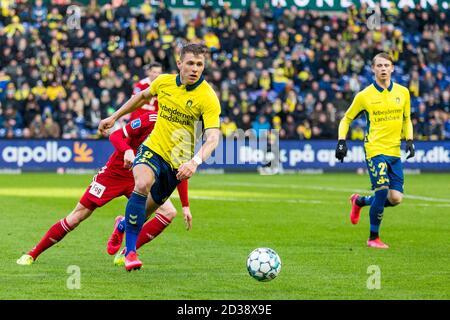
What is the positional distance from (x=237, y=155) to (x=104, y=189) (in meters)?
20.5

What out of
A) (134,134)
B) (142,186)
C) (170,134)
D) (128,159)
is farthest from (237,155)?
(142,186)

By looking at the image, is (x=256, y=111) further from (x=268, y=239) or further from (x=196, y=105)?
(x=196, y=105)

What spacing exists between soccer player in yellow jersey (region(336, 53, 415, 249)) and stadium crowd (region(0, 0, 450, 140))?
17671 mm

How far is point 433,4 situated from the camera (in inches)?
1527

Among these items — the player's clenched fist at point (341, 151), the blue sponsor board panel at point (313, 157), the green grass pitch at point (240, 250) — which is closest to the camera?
the green grass pitch at point (240, 250)

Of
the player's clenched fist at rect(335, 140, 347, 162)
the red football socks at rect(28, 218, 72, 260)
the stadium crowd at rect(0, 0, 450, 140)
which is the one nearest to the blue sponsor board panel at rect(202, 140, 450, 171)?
the stadium crowd at rect(0, 0, 450, 140)

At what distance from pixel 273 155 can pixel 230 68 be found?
4.04 meters

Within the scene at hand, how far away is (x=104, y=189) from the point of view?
35.4ft

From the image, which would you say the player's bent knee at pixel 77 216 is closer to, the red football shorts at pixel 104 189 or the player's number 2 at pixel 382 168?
the red football shorts at pixel 104 189

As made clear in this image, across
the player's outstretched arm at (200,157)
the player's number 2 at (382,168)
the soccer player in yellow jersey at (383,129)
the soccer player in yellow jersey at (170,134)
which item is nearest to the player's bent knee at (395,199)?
the soccer player in yellow jersey at (383,129)

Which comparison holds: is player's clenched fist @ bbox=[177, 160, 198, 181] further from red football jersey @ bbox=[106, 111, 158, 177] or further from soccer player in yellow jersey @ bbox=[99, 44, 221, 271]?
red football jersey @ bbox=[106, 111, 158, 177]

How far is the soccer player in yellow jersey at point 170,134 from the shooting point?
9.73m

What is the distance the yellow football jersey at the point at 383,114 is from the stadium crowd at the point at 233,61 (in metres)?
17.7

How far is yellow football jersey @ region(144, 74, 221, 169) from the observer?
9781mm
